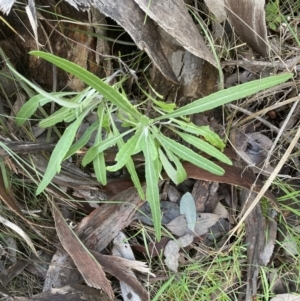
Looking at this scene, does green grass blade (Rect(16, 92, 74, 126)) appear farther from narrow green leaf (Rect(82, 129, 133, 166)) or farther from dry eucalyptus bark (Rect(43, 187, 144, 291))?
dry eucalyptus bark (Rect(43, 187, 144, 291))

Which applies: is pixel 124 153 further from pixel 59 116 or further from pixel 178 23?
pixel 178 23

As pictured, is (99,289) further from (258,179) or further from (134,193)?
(258,179)

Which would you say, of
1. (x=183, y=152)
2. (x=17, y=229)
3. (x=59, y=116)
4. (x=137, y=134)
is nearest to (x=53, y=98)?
(x=59, y=116)

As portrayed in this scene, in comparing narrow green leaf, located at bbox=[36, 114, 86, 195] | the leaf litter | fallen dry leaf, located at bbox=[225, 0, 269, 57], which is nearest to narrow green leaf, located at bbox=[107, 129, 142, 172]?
narrow green leaf, located at bbox=[36, 114, 86, 195]

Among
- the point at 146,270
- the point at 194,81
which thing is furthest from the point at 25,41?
the point at 146,270

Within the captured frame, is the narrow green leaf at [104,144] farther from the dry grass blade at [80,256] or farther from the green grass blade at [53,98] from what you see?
the dry grass blade at [80,256]

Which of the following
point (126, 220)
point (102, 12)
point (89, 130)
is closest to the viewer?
point (102, 12)

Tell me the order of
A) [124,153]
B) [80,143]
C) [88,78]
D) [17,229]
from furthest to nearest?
[17,229]
[80,143]
[124,153]
[88,78]
